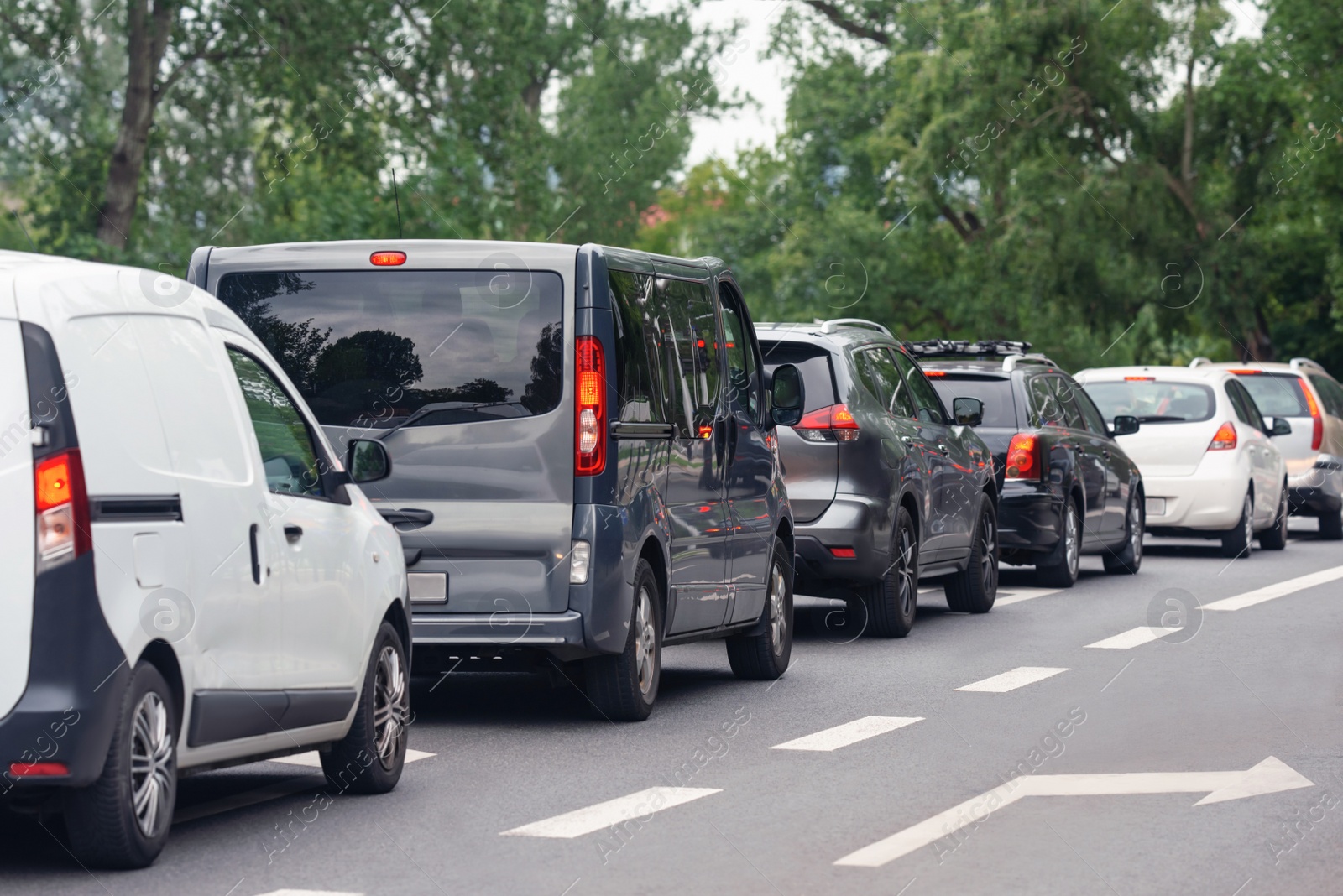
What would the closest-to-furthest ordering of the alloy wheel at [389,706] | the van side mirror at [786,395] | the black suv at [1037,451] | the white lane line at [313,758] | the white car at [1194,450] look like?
the alloy wheel at [389,706] < the white lane line at [313,758] < the van side mirror at [786,395] < the black suv at [1037,451] < the white car at [1194,450]

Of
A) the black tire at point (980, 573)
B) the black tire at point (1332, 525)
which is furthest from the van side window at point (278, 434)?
the black tire at point (1332, 525)

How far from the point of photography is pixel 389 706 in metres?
7.69

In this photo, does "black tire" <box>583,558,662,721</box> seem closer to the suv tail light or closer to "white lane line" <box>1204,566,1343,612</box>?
the suv tail light

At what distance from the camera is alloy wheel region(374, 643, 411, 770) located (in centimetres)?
759

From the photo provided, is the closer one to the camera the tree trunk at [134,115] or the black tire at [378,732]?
the black tire at [378,732]

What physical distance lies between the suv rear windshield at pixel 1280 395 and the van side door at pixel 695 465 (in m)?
15.2

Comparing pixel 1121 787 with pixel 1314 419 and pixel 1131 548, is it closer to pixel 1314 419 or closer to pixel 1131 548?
pixel 1131 548

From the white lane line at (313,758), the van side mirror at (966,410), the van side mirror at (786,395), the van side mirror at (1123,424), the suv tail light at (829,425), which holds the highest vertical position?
the van side mirror at (786,395)

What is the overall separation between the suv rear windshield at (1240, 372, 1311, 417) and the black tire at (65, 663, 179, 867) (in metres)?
20.0

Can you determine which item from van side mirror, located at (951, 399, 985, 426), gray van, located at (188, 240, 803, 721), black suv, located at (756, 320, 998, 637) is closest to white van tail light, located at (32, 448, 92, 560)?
gray van, located at (188, 240, 803, 721)

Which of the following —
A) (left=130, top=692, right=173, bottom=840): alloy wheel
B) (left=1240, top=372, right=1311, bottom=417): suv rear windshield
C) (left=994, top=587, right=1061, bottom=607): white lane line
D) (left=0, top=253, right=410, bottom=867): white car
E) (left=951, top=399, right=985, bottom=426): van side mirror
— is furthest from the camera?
(left=1240, top=372, right=1311, bottom=417): suv rear windshield

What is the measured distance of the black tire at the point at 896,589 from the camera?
13062 mm

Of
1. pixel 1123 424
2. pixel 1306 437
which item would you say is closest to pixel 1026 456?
pixel 1123 424

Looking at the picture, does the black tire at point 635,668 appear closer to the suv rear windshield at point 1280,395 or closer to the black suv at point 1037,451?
the black suv at point 1037,451
